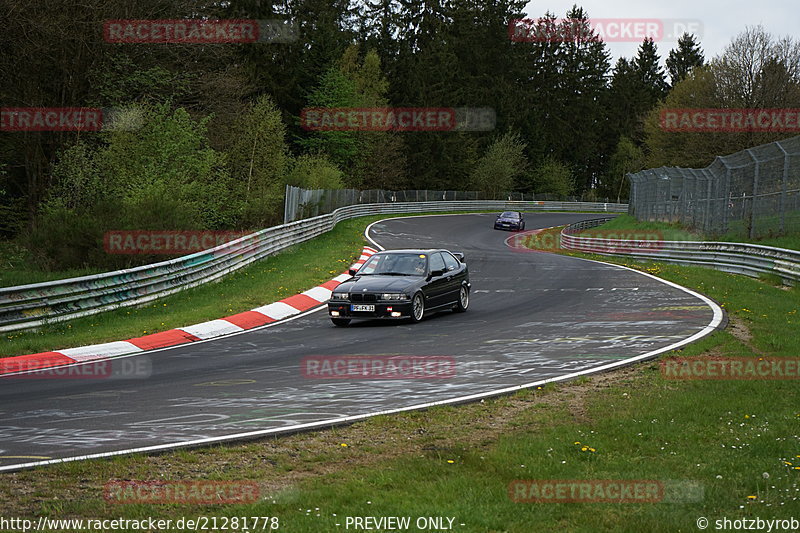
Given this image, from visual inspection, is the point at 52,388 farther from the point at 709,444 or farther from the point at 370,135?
the point at 370,135

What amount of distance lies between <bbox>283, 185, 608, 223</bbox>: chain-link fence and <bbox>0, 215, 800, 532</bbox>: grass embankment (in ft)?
84.2

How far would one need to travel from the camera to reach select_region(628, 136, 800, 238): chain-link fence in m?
22.6

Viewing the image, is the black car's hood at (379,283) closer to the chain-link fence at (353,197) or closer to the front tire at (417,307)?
the front tire at (417,307)

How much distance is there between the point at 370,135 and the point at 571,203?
25.4 metres

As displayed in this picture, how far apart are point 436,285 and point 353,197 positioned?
1638 inches

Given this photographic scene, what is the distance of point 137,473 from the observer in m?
6.29

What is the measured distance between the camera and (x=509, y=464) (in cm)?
640

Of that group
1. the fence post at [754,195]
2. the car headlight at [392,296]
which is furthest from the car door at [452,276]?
the fence post at [754,195]

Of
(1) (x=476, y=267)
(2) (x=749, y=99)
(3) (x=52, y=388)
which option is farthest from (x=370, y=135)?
→ (3) (x=52, y=388)

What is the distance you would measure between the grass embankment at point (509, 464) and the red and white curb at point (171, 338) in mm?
6575

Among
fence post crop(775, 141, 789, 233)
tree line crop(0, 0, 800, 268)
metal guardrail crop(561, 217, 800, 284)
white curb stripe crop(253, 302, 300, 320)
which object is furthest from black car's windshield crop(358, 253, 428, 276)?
fence post crop(775, 141, 789, 233)

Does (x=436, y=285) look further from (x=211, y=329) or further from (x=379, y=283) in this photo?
→ (x=211, y=329)

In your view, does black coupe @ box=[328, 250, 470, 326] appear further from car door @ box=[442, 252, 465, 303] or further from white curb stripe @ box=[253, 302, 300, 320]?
white curb stripe @ box=[253, 302, 300, 320]

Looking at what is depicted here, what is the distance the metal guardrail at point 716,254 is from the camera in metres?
20.7
